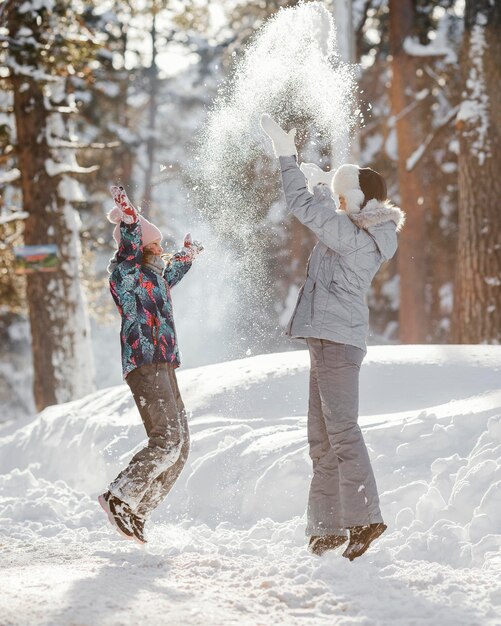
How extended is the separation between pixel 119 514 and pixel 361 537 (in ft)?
4.24

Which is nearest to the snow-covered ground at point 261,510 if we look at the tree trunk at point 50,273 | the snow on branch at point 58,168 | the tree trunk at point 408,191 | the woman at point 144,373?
the woman at point 144,373

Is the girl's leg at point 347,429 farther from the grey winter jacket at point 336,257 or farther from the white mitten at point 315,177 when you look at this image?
the white mitten at point 315,177

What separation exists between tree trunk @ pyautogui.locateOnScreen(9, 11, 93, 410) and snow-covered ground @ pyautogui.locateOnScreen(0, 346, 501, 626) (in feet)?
9.83

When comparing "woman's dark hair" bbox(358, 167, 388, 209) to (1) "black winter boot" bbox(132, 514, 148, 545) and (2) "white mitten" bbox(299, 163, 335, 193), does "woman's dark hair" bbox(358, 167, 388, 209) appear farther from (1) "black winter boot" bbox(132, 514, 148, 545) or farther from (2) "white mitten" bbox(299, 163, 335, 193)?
(1) "black winter boot" bbox(132, 514, 148, 545)

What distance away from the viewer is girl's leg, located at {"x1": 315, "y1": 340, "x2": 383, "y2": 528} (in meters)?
4.59

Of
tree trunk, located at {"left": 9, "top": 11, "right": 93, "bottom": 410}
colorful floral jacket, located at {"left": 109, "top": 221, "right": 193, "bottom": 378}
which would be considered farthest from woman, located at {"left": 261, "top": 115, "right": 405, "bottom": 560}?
tree trunk, located at {"left": 9, "top": 11, "right": 93, "bottom": 410}

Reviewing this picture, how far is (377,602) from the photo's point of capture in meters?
3.77

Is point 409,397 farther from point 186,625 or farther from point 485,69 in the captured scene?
point 485,69

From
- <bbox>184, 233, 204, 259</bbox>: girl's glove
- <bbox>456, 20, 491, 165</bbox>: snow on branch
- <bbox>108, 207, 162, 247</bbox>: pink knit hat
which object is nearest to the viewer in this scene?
<bbox>108, 207, 162, 247</bbox>: pink knit hat

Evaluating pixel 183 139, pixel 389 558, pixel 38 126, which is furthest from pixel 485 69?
pixel 183 139

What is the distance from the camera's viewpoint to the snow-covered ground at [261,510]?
3713 mm

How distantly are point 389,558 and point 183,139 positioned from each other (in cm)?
2688

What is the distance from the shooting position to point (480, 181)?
1140cm

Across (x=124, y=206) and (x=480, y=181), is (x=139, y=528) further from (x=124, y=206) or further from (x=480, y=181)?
(x=480, y=181)
